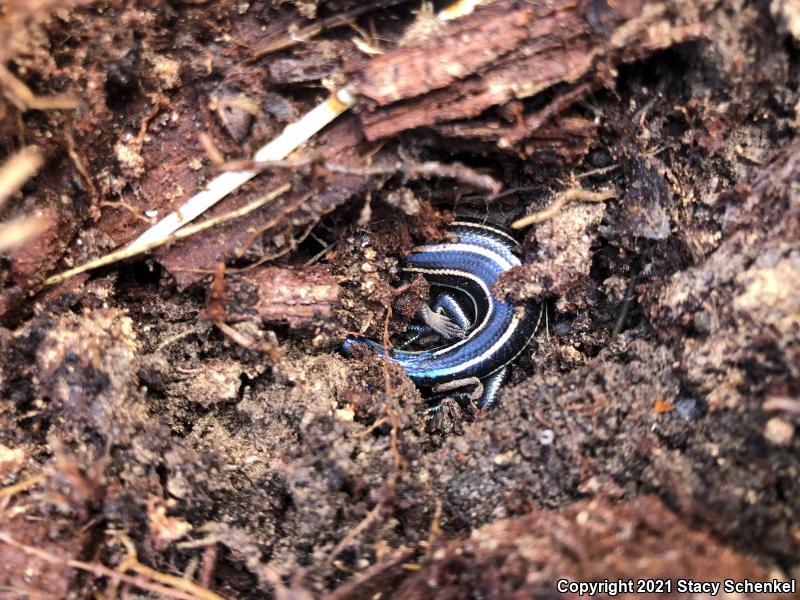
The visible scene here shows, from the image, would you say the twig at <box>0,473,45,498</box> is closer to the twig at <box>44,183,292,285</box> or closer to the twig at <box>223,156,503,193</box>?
the twig at <box>44,183,292,285</box>

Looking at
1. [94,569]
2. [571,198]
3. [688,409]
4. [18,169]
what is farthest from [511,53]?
[94,569]

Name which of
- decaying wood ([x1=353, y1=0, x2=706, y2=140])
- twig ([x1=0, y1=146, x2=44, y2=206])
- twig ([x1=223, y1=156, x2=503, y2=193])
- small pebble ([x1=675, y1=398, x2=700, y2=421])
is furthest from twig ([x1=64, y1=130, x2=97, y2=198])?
small pebble ([x1=675, y1=398, x2=700, y2=421])

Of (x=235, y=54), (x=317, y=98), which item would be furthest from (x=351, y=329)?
(x=235, y=54)

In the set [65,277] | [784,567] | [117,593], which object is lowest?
[117,593]

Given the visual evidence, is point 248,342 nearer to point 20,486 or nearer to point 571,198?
point 20,486

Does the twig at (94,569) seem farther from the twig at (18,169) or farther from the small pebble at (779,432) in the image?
the small pebble at (779,432)

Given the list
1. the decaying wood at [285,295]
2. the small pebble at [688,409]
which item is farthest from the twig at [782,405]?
the decaying wood at [285,295]

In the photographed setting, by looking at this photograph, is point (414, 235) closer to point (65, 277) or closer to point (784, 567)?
point (65, 277)
